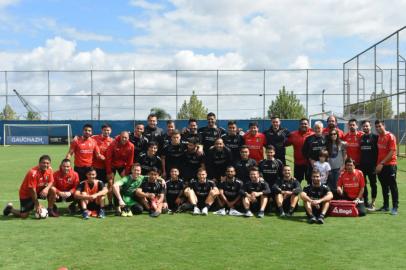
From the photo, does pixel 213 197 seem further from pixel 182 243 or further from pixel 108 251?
pixel 108 251

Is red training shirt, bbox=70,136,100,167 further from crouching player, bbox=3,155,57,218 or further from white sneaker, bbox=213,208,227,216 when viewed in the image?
white sneaker, bbox=213,208,227,216

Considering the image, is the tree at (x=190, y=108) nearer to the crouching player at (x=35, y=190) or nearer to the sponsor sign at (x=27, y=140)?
the sponsor sign at (x=27, y=140)

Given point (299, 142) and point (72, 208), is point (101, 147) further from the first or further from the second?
point (299, 142)

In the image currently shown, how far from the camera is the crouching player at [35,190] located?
8.11 m

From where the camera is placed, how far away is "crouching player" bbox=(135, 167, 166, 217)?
8.67 metres

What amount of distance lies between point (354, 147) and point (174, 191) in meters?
3.77

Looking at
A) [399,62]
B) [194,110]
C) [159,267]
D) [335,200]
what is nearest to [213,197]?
[335,200]

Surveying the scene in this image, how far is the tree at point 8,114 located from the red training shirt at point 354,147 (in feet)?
113

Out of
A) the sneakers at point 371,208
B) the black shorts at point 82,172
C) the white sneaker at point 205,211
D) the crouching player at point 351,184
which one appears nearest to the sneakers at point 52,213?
the black shorts at point 82,172

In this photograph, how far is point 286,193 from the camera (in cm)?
870

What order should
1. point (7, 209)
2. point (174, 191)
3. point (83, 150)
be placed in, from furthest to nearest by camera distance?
point (83, 150) → point (174, 191) → point (7, 209)

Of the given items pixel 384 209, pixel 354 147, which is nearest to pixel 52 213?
pixel 354 147

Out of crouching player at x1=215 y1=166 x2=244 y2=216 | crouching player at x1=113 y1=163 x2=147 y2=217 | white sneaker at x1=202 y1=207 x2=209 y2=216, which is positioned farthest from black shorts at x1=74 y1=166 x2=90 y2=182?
crouching player at x1=215 y1=166 x2=244 y2=216

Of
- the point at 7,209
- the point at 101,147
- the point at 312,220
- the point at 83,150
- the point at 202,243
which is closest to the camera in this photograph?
the point at 202,243
